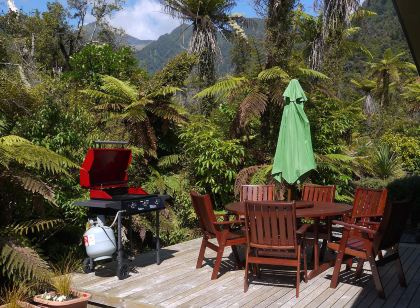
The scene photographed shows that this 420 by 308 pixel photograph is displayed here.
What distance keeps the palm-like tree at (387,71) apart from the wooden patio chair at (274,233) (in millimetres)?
22209

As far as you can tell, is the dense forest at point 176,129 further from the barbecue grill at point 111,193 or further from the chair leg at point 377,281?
the chair leg at point 377,281

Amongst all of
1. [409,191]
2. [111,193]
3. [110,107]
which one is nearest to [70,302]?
[111,193]

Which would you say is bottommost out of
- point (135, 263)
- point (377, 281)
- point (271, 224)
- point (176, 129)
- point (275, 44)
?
point (135, 263)

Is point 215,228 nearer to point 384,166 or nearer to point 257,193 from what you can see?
point 257,193

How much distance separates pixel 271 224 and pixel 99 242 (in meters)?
1.89

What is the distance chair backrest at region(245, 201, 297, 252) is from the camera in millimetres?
4500

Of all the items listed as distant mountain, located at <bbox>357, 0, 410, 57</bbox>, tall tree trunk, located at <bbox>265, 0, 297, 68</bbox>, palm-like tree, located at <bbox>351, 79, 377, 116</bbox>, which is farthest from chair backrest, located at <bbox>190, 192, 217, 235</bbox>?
distant mountain, located at <bbox>357, 0, 410, 57</bbox>

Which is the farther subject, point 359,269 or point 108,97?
point 108,97

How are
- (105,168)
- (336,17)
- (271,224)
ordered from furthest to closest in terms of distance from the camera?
1. (336,17)
2. (105,168)
3. (271,224)

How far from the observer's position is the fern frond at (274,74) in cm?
833

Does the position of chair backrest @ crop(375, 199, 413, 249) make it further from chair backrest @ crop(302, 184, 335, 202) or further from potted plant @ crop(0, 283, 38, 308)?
potted plant @ crop(0, 283, 38, 308)

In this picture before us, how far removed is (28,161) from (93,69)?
680cm

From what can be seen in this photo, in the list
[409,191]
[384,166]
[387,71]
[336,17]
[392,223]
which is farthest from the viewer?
[387,71]

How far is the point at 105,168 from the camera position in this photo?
18.7ft
